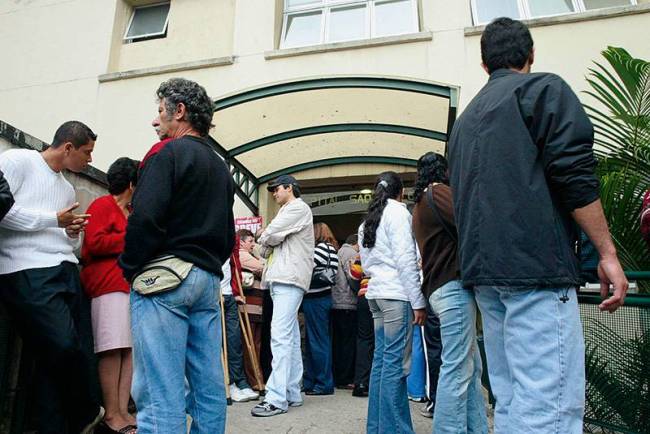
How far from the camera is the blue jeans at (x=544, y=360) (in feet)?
5.51

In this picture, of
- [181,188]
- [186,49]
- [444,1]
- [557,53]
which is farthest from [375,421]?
[186,49]

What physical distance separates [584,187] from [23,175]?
9.49ft

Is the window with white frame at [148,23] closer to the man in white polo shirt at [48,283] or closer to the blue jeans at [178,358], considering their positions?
the man in white polo shirt at [48,283]

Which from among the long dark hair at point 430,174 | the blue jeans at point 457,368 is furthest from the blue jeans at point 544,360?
the long dark hair at point 430,174

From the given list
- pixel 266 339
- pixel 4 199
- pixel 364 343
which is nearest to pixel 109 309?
pixel 4 199

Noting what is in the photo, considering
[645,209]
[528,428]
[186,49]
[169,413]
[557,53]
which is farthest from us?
[186,49]

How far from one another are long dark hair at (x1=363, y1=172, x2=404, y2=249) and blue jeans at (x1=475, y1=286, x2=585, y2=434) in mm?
1685

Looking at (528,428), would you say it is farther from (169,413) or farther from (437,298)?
(169,413)

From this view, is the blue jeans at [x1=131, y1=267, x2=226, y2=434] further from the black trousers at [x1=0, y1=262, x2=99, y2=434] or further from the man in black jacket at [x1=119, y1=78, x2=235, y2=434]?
the black trousers at [x1=0, y1=262, x2=99, y2=434]

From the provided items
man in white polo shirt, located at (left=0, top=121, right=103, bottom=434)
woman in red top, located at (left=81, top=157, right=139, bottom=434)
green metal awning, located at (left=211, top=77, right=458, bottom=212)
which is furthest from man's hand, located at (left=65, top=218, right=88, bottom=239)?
green metal awning, located at (left=211, top=77, right=458, bottom=212)

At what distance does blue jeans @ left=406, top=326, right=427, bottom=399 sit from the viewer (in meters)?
4.75

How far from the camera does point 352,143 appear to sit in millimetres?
8016

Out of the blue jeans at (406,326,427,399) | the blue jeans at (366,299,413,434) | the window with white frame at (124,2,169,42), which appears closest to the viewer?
the blue jeans at (366,299,413,434)

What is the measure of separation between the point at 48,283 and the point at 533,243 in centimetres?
250
